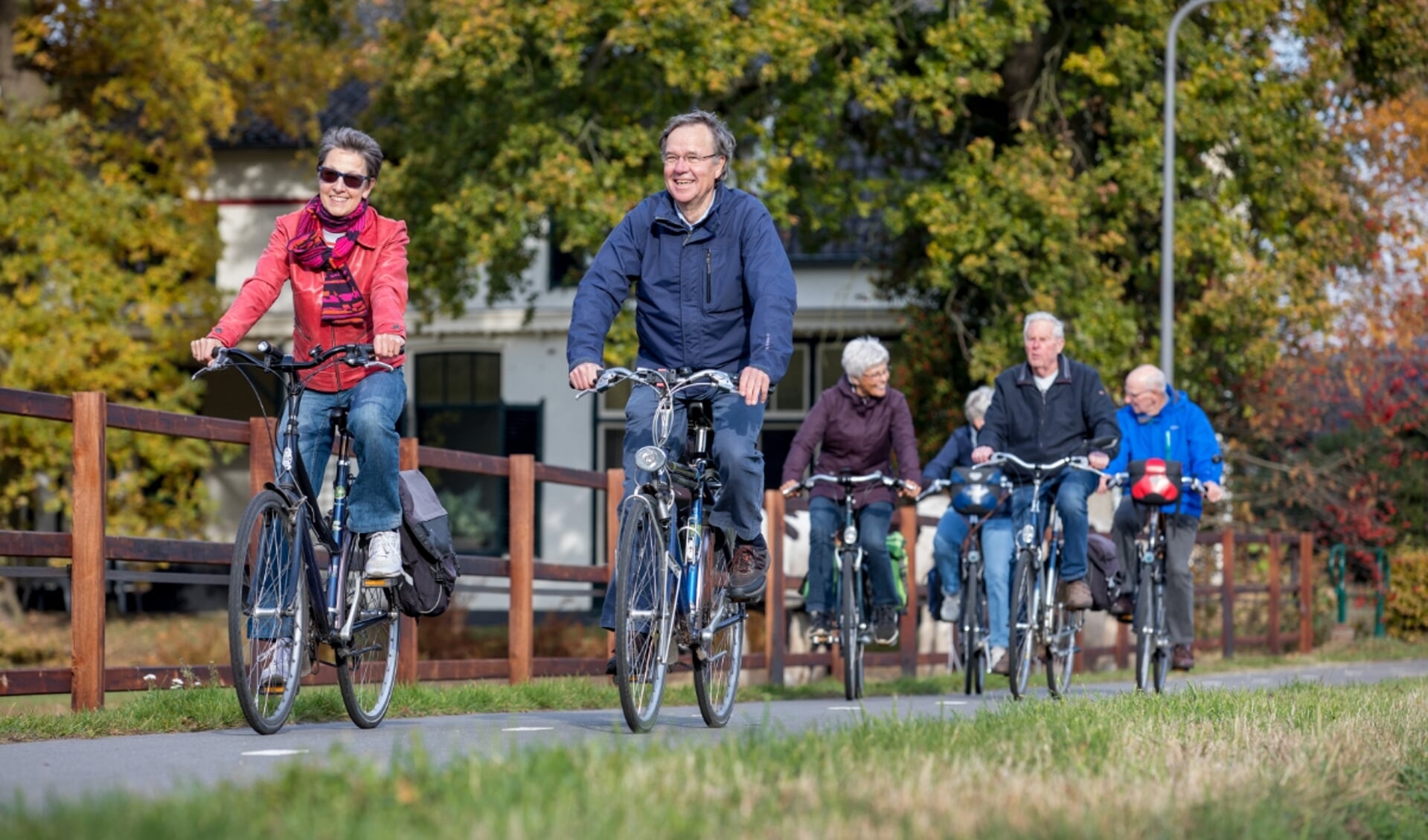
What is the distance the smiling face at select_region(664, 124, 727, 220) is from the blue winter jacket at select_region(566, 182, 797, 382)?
0.17ft

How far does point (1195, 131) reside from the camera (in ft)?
70.3

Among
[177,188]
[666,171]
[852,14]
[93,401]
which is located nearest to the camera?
[666,171]

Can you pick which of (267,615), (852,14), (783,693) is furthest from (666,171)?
(852,14)

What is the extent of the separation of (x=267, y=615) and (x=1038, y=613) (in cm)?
533

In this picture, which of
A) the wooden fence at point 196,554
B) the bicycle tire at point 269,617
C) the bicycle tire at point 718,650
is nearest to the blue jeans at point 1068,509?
the wooden fence at point 196,554

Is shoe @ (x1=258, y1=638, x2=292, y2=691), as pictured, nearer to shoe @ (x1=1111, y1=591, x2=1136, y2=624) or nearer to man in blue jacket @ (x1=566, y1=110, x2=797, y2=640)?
man in blue jacket @ (x1=566, y1=110, x2=797, y2=640)

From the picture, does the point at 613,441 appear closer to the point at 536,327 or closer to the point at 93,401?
the point at 536,327

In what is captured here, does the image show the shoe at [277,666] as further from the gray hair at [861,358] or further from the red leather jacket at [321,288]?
the gray hair at [861,358]

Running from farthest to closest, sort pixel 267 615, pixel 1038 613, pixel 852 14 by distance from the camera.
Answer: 1. pixel 852 14
2. pixel 1038 613
3. pixel 267 615

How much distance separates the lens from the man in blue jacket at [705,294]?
7.38 metres

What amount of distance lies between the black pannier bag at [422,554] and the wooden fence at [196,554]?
690mm

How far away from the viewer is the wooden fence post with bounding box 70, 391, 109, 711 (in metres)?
8.24

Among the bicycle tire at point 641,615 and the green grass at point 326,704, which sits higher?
the bicycle tire at point 641,615

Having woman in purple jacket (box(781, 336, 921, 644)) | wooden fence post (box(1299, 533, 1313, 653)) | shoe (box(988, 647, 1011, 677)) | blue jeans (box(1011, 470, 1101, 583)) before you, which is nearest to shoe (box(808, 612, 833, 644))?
woman in purple jacket (box(781, 336, 921, 644))
